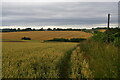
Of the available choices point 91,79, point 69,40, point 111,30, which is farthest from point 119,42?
point 69,40

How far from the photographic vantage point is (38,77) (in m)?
7.39

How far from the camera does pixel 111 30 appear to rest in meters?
24.5

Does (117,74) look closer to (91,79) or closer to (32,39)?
(91,79)

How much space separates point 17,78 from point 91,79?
2.80 metres

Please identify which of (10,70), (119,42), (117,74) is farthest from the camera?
(119,42)

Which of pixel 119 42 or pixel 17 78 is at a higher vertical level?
pixel 119 42

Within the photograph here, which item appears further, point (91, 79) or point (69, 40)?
point (69, 40)

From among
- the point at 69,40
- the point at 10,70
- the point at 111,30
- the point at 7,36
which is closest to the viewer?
the point at 10,70

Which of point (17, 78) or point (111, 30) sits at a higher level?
point (111, 30)

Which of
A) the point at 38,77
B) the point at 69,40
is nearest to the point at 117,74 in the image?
the point at 38,77

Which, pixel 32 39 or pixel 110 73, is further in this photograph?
pixel 32 39

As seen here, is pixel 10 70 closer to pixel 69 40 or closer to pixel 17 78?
pixel 17 78

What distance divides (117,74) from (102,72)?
64cm

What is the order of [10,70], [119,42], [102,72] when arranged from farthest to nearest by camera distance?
[119,42] < [10,70] < [102,72]
